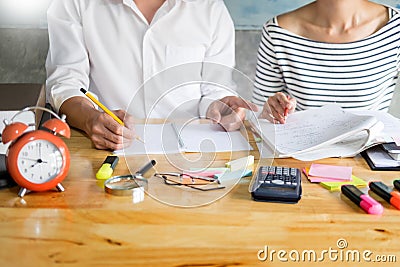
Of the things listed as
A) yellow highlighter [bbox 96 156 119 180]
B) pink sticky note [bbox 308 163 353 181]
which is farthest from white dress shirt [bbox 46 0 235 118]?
pink sticky note [bbox 308 163 353 181]

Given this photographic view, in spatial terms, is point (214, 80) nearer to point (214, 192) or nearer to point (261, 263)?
point (214, 192)

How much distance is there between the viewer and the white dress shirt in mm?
1674

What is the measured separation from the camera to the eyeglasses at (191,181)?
982 millimetres

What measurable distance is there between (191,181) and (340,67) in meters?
0.97

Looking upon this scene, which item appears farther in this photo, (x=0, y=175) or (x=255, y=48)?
(x=255, y=48)

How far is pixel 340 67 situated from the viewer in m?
1.81

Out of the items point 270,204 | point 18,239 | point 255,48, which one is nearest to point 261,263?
point 270,204

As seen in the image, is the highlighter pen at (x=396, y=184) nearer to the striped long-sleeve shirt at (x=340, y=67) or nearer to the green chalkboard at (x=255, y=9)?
the striped long-sleeve shirt at (x=340, y=67)

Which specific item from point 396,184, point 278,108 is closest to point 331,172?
point 396,184

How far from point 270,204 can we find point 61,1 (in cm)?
103

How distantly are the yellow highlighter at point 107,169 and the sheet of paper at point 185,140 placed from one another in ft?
0.16

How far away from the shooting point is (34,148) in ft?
3.02

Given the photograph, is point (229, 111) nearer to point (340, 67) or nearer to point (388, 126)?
point (388, 126)

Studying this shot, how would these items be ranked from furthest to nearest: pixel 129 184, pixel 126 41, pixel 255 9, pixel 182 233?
1. pixel 255 9
2. pixel 126 41
3. pixel 129 184
4. pixel 182 233
